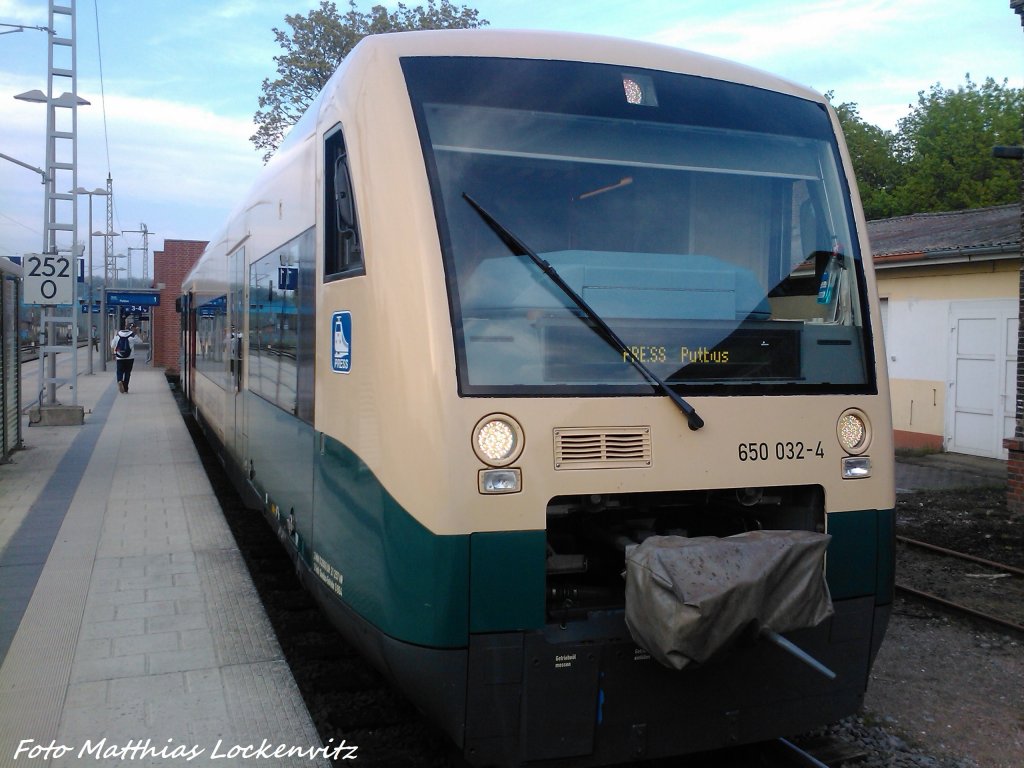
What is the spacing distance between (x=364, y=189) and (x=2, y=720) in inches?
118

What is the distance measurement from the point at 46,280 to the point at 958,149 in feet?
131

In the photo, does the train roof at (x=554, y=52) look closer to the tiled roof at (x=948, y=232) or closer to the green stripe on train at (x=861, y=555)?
the green stripe on train at (x=861, y=555)

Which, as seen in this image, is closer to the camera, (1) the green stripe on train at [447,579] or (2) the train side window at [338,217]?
(1) the green stripe on train at [447,579]

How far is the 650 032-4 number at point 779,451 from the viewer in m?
3.84

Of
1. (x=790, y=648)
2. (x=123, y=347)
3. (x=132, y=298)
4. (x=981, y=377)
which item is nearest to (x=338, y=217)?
(x=790, y=648)

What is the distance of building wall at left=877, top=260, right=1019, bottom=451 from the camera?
14.6m

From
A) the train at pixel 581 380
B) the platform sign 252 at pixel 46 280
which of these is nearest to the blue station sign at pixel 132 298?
the platform sign 252 at pixel 46 280

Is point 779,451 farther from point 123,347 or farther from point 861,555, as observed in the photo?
point 123,347

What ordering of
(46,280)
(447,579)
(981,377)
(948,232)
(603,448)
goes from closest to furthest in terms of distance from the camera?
(447,579) < (603,448) < (981,377) < (46,280) < (948,232)

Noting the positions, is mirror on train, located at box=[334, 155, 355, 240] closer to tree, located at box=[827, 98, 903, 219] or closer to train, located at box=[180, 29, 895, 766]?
train, located at box=[180, 29, 895, 766]

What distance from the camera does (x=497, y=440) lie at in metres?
3.45

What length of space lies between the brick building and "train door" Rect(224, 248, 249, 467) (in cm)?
3171

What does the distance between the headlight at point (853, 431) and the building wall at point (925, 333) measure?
37.5ft

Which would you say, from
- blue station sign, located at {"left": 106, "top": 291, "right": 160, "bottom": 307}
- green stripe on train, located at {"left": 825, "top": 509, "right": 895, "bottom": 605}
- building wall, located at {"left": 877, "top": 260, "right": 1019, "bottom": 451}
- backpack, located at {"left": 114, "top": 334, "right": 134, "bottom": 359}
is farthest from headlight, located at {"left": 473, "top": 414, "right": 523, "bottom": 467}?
blue station sign, located at {"left": 106, "top": 291, "right": 160, "bottom": 307}
